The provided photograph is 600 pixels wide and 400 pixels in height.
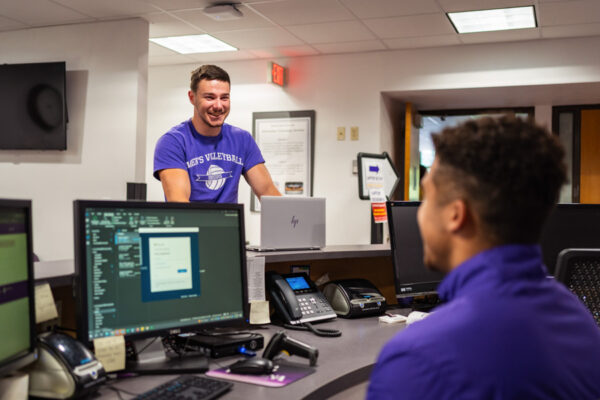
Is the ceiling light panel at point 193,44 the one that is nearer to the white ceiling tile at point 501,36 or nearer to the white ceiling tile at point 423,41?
the white ceiling tile at point 423,41

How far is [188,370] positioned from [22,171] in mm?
4281

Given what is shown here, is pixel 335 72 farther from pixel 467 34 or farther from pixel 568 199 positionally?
pixel 568 199

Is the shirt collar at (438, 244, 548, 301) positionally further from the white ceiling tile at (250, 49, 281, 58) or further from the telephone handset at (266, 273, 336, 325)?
the white ceiling tile at (250, 49, 281, 58)

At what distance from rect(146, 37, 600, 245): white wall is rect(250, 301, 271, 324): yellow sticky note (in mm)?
3732

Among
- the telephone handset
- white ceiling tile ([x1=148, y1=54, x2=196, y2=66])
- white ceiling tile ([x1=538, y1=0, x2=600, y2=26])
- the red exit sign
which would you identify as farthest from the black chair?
white ceiling tile ([x1=148, y1=54, x2=196, y2=66])

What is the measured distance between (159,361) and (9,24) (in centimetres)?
448

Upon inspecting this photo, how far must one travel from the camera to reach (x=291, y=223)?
2.24m

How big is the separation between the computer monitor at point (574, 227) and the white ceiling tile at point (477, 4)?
2.52 m

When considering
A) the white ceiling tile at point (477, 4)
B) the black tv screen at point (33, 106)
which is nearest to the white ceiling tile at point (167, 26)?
the black tv screen at point (33, 106)

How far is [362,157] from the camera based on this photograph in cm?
370

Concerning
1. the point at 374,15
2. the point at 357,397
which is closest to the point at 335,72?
the point at 374,15

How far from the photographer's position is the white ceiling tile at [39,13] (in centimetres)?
451

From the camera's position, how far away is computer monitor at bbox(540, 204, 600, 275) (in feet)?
6.65

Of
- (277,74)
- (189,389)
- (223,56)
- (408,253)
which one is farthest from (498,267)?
(223,56)
